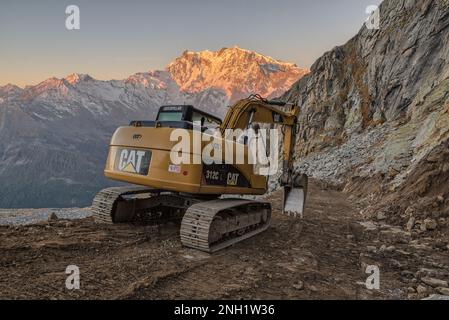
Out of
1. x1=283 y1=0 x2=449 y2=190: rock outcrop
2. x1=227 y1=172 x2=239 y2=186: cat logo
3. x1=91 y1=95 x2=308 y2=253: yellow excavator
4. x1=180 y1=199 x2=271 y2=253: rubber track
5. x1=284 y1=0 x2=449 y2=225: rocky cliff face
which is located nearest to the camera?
x1=180 y1=199 x2=271 y2=253: rubber track

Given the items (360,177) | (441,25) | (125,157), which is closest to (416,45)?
(441,25)

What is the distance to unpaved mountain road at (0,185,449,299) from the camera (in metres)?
5.38

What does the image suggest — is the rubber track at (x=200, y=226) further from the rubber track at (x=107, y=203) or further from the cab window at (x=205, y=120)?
the rubber track at (x=107, y=203)

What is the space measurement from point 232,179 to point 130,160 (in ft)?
7.50

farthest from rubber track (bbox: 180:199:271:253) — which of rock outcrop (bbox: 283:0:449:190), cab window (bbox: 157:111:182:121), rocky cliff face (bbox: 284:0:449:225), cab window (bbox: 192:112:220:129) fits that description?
rock outcrop (bbox: 283:0:449:190)

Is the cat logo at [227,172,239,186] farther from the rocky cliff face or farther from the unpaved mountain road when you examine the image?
the rocky cliff face

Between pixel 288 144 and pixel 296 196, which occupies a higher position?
pixel 288 144

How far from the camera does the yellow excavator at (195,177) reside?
751 cm

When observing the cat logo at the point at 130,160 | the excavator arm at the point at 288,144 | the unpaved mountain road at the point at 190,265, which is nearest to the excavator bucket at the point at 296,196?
the excavator arm at the point at 288,144

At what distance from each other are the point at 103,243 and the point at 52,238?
109 cm

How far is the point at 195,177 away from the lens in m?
7.51

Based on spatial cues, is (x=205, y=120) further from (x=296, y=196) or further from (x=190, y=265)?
(x=190, y=265)

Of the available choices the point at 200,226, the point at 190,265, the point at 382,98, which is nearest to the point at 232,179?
the point at 200,226

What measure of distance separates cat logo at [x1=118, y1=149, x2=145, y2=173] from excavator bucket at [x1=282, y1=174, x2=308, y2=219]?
4789mm
